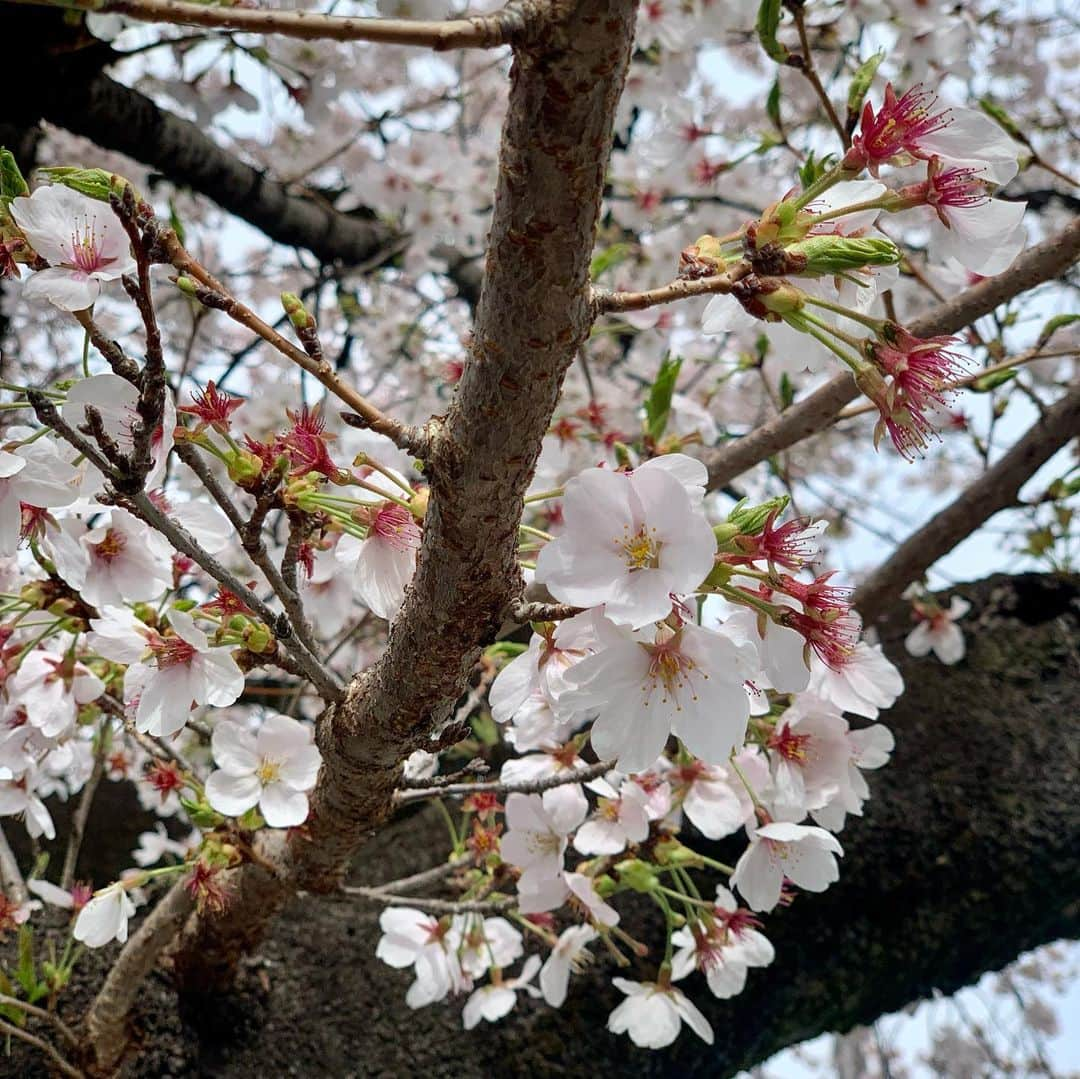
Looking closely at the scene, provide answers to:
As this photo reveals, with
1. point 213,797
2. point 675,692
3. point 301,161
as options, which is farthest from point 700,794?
point 301,161

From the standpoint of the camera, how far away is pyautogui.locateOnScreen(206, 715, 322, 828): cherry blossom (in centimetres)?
108

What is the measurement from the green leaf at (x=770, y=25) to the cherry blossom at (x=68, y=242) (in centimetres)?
77

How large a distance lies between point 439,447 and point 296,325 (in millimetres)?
142

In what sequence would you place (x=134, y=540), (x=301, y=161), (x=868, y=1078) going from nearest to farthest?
1. (x=134, y=540)
2. (x=301, y=161)
3. (x=868, y=1078)

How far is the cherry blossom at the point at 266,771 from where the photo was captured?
108 cm

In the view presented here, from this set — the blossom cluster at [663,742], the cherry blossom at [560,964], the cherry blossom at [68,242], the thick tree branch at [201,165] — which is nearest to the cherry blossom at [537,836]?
the blossom cluster at [663,742]

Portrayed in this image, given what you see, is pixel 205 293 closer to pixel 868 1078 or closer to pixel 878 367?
pixel 878 367

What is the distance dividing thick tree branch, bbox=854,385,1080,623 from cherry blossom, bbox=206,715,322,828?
1154 millimetres

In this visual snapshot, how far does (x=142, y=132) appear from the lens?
221cm

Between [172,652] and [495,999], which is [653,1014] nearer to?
[495,999]

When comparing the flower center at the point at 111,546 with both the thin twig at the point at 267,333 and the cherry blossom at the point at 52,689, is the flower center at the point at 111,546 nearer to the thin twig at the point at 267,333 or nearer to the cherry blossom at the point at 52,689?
the cherry blossom at the point at 52,689

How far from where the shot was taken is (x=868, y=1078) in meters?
7.12

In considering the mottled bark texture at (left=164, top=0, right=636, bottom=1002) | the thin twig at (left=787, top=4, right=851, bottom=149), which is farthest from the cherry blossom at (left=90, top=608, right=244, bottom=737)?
the thin twig at (left=787, top=4, right=851, bottom=149)

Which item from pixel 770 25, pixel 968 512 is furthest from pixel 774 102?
pixel 968 512
